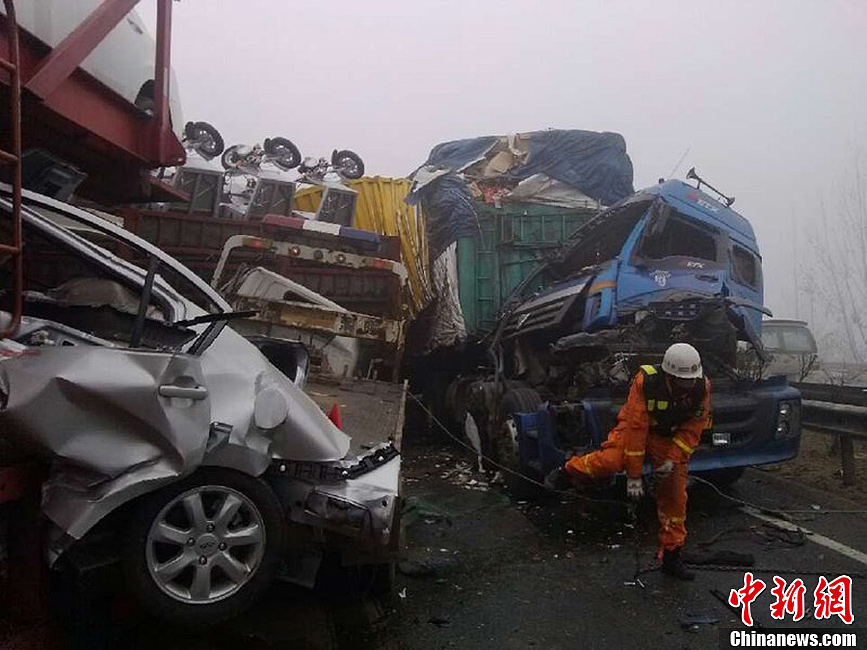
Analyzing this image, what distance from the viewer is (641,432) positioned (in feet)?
13.8

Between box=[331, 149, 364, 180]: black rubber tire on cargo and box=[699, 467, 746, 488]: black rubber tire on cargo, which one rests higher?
box=[331, 149, 364, 180]: black rubber tire on cargo

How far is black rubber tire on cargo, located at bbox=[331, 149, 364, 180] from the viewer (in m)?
11.8

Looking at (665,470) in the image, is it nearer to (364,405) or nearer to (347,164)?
(364,405)

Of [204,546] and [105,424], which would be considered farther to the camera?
[204,546]

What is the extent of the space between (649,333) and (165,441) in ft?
13.4

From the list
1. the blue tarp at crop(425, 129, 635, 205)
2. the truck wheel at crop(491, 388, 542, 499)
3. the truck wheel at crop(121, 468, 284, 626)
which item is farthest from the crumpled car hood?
the blue tarp at crop(425, 129, 635, 205)

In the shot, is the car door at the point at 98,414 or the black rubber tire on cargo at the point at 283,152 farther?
the black rubber tire on cargo at the point at 283,152

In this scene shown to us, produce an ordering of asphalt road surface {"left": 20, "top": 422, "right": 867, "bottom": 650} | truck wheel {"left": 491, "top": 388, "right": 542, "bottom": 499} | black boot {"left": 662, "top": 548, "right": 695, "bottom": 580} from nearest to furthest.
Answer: asphalt road surface {"left": 20, "top": 422, "right": 867, "bottom": 650}
black boot {"left": 662, "top": 548, "right": 695, "bottom": 580}
truck wheel {"left": 491, "top": 388, "right": 542, "bottom": 499}

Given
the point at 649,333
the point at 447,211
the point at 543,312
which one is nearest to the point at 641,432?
the point at 649,333

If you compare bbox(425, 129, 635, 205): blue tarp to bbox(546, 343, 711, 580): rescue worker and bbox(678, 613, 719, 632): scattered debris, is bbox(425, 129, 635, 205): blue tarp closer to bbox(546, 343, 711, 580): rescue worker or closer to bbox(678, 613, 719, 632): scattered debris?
bbox(546, 343, 711, 580): rescue worker

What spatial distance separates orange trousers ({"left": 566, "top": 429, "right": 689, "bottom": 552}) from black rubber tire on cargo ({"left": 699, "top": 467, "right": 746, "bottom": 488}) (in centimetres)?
176

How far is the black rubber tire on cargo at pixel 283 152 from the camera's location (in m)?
11.5

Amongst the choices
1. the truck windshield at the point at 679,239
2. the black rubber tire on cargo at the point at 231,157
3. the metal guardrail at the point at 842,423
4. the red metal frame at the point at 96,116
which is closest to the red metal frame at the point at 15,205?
the red metal frame at the point at 96,116

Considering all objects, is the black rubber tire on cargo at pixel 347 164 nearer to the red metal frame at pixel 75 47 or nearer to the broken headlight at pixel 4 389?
the red metal frame at pixel 75 47
